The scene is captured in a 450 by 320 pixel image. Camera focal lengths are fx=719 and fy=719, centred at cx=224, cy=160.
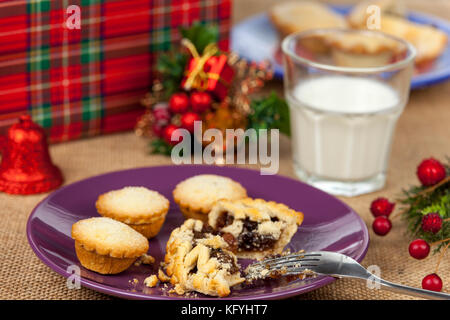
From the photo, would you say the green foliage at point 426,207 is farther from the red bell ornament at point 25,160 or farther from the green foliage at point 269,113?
the red bell ornament at point 25,160

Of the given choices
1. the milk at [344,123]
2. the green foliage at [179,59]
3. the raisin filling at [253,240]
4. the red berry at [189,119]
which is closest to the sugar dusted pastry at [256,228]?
the raisin filling at [253,240]

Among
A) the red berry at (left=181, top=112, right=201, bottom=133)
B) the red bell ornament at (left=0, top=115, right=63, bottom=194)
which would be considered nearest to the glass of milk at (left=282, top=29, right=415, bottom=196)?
the red berry at (left=181, top=112, right=201, bottom=133)

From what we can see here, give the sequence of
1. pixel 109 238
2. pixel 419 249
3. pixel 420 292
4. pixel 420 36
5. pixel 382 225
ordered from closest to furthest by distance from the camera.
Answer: pixel 420 292
pixel 109 238
pixel 419 249
pixel 382 225
pixel 420 36

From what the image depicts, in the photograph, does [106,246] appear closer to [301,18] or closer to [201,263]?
[201,263]

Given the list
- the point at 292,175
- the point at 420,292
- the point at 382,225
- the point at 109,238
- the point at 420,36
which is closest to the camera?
the point at 420,292

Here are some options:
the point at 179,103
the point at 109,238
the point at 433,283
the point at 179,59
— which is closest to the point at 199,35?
the point at 179,59

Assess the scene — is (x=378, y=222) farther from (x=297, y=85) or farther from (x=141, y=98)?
(x=141, y=98)
